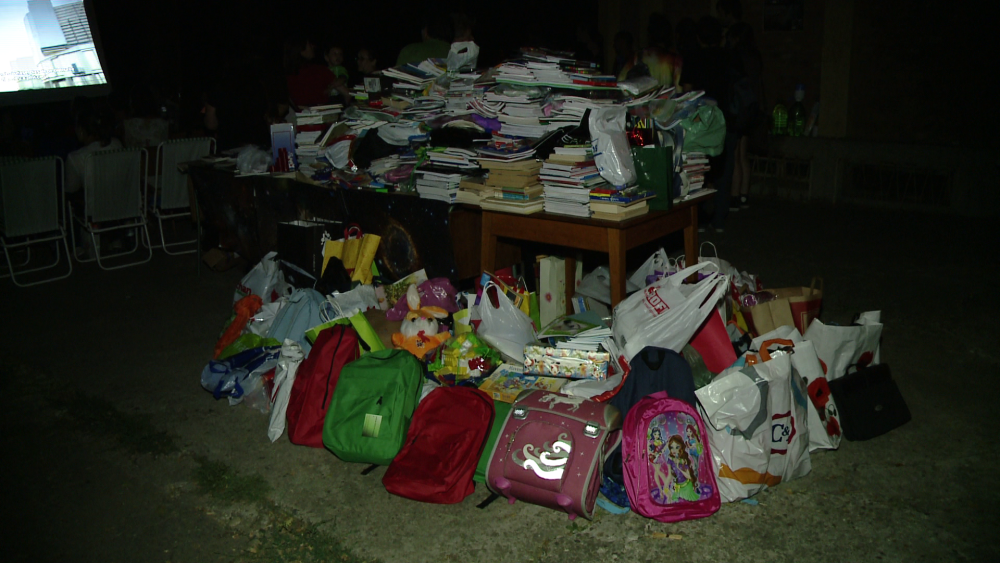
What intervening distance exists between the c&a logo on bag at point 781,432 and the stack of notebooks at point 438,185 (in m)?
2.25

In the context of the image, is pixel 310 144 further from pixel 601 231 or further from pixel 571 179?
pixel 601 231

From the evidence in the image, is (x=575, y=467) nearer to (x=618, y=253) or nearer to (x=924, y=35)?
(x=618, y=253)

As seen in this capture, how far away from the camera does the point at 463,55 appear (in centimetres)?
505

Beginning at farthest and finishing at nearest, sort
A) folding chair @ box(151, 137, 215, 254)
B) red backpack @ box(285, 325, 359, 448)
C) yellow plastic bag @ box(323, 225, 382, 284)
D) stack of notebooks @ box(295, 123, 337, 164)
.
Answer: folding chair @ box(151, 137, 215, 254) → stack of notebooks @ box(295, 123, 337, 164) → yellow plastic bag @ box(323, 225, 382, 284) → red backpack @ box(285, 325, 359, 448)

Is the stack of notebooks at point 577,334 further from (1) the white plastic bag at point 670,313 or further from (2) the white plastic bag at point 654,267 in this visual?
(2) the white plastic bag at point 654,267

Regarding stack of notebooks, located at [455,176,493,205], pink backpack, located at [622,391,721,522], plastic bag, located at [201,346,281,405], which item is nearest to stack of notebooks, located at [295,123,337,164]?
stack of notebooks, located at [455,176,493,205]

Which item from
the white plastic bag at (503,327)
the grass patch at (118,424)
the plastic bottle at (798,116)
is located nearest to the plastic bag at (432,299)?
the white plastic bag at (503,327)

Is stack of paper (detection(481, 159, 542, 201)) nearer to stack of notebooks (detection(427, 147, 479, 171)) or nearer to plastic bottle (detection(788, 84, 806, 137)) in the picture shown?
stack of notebooks (detection(427, 147, 479, 171))

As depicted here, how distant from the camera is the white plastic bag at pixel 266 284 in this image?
16.1ft

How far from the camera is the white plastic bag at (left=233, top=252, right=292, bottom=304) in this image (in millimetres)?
4898

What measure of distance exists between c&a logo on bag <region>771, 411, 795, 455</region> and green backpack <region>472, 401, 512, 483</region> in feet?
3.43

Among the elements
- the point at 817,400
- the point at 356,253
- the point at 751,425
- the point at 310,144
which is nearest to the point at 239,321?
the point at 356,253

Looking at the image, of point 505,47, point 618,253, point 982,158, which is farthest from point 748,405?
point 505,47

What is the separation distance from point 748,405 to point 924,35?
19.7ft
